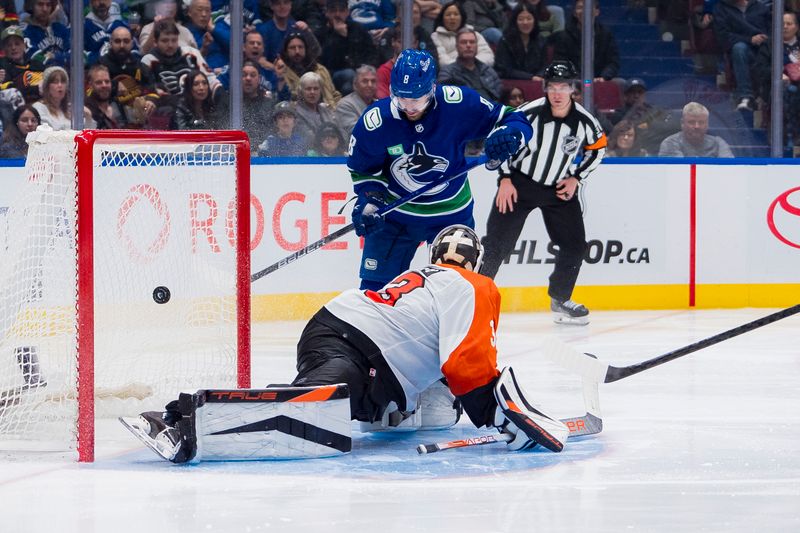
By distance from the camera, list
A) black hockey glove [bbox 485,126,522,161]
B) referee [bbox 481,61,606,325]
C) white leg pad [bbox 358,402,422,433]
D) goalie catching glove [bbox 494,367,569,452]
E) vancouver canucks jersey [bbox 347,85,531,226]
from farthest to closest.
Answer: referee [bbox 481,61,606,325] → vancouver canucks jersey [bbox 347,85,531,226] → black hockey glove [bbox 485,126,522,161] → white leg pad [bbox 358,402,422,433] → goalie catching glove [bbox 494,367,569,452]

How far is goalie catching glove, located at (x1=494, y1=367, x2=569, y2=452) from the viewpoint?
11.1 ft

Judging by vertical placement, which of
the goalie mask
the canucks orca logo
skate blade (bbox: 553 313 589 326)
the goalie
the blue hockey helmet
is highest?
the blue hockey helmet

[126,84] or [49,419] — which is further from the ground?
[126,84]

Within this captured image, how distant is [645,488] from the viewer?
3.18 meters

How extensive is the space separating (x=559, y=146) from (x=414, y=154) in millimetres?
2011

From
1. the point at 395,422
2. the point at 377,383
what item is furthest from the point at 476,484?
the point at 395,422

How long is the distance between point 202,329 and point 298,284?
2137mm

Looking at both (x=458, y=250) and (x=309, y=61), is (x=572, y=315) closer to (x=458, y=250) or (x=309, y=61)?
(x=309, y=61)

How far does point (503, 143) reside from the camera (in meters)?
4.38

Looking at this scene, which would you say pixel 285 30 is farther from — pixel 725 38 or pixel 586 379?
pixel 586 379

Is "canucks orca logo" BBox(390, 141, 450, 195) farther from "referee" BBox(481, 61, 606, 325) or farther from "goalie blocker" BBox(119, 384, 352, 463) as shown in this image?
"referee" BBox(481, 61, 606, 325)

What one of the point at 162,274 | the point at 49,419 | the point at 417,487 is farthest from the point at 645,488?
the point at 162,274

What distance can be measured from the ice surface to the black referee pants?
2087 mm

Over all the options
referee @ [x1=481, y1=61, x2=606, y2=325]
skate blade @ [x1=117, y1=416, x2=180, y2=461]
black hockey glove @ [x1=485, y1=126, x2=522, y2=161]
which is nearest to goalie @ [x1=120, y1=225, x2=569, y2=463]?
skate blade @ [x1=117, y1=416, x2=180, y2=461]
